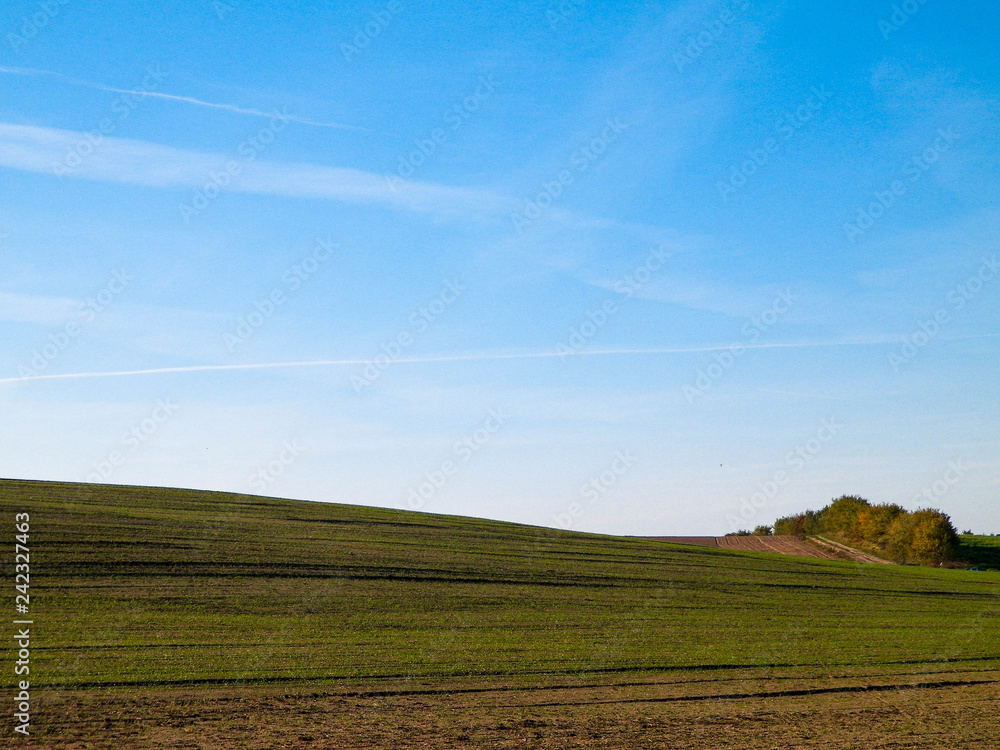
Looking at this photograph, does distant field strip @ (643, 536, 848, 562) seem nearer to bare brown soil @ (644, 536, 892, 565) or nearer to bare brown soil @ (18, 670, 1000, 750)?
bare brown soil @ (644, 536, 892, 565)

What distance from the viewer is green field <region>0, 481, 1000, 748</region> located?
17.2m

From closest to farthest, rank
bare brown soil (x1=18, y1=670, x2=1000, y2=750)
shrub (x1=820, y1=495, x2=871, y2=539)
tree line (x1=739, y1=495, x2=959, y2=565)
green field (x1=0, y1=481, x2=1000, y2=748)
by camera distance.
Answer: bare brown soil (x1=18, y1=670, x2=1000, y2=750) → green field (x1=0, y1=481, x2=1000, y2=748) → tree line (x1=739, y1=495, x2=959, y2=565) → shrub (x1=820, y1=495, x2=871, y2=539)

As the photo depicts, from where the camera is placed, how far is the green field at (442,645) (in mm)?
17156

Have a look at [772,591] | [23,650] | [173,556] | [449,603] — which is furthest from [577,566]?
[23,650]

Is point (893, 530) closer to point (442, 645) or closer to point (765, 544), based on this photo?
point (765, 544)

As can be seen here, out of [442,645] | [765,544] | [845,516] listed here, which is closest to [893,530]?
[845,516]

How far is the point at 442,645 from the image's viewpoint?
2405 cm

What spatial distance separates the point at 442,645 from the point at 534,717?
6.48 m

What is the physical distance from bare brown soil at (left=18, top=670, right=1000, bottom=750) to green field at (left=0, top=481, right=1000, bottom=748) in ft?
0.25

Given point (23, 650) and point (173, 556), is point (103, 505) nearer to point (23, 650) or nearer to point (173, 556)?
point (173, 556)

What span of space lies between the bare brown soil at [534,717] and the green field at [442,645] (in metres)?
0.08

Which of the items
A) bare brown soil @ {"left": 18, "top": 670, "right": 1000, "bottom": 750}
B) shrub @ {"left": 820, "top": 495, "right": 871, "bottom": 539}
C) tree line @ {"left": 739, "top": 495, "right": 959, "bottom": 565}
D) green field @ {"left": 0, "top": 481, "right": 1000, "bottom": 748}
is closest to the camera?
bare brown soil @ {"left": 18, "top": 670, "right": 1000, "bottom": 750}

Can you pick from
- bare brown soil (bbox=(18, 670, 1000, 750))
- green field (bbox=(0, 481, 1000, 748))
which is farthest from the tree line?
bare brown soil (bbox=(18, 670, 1000, 750))

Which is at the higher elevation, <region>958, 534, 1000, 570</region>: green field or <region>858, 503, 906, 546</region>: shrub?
<region>858, 503, 906, 546</region>: shrub
